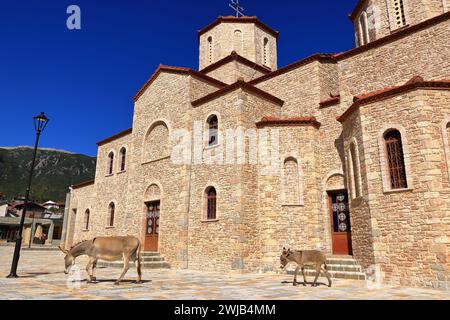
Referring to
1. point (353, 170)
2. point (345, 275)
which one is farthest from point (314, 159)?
point (345, 275)

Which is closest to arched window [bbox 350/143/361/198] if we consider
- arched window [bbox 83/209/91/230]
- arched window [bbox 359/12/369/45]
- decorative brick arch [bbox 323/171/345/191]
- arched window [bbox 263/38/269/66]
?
decorative brick arch [bbox 323/171/345/191]

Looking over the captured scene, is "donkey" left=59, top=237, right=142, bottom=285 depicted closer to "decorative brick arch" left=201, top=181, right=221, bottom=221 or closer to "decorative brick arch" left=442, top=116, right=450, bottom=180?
"decorative brick arch" left=201, top=181, right=221, bottom=221

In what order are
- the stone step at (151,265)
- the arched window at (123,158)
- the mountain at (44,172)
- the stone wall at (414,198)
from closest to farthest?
1. the stone wall at (414,198)
2. the stone step at (151,265)
3. the arched window at (123,158)
4. the mountain at (44,172)

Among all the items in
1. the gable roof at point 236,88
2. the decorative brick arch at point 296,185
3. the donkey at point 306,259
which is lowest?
the donkey at point 306,259

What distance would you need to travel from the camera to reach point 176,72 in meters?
17.0

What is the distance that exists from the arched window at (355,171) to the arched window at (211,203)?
18.4 feet

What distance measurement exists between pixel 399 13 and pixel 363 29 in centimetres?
188

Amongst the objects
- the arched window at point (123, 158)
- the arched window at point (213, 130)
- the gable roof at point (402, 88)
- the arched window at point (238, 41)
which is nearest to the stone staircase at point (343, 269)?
the gable roof at point (402, 88)

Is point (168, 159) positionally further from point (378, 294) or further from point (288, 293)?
point (378, 294)

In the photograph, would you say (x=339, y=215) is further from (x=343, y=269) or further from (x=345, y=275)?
(x=345, y=275)

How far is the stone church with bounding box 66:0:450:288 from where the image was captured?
31.1ft

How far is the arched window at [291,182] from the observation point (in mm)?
13172

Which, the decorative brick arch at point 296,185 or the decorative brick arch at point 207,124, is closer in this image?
the decorative brick arch at point 296,185

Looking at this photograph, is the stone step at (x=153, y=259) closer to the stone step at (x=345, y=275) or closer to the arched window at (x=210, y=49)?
the stone step at (x=345, y=275)
